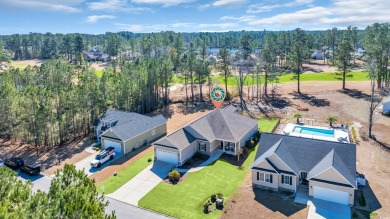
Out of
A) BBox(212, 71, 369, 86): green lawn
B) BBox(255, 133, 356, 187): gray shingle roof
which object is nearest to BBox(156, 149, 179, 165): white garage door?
BBox(255, 133, 356, 187): gray shingle roof

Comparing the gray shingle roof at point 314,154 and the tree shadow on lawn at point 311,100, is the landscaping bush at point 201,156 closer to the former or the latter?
the gray shingle roof at point 314,154

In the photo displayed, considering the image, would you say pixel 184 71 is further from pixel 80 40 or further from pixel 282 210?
pixel 80 40

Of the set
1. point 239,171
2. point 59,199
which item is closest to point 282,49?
point 239,171

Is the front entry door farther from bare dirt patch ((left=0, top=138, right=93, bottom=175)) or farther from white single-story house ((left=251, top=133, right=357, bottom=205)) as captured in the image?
bare dirt patch ((left=0, top=138, right=93, bottom=175))

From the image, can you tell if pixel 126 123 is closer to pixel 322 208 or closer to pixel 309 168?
pixel 309 168

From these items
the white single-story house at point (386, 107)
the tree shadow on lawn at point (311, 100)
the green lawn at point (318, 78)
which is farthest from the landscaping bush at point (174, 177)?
the green lawn at point (318, 78)
